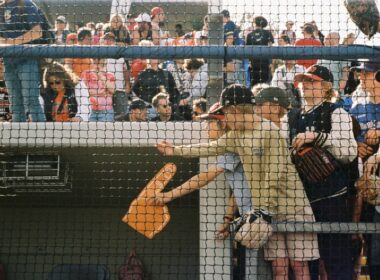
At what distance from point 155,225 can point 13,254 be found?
221cm

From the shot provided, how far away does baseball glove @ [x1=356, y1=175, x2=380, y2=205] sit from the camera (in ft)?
18.5

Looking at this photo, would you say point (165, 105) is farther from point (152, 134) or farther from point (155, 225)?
point (155, 225)

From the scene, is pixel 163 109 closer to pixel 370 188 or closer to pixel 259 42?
pixel 259 42

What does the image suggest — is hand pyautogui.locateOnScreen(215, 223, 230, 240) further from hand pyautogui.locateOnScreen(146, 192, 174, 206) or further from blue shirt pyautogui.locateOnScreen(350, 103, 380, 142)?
blue shirt pyautogui.locateOnScreen(350, 103, 380, 142)

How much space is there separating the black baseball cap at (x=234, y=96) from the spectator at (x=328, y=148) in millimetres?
449

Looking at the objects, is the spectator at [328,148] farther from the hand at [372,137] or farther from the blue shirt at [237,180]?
the blue shirt at [237,180]

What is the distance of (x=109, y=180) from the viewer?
289 inches

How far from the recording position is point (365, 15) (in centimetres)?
578

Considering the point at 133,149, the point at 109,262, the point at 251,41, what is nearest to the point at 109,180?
the point at 133,149

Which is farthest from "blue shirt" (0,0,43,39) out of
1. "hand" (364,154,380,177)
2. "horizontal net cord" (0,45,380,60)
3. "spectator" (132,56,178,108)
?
"hand" (364,154,380,177)

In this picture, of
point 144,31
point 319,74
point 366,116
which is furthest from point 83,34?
point 366,116

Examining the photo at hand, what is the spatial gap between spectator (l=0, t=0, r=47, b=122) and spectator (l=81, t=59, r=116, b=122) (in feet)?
1.83

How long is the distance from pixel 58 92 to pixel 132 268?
184cm

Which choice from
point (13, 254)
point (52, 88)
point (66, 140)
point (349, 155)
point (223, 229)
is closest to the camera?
point (349, 155)
